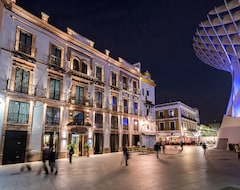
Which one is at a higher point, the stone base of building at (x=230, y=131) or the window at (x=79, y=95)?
the window at (x=79, y=95)

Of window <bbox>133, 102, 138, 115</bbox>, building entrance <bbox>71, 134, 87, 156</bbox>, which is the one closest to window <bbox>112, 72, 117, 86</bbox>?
window <bbox>133, 102, 138, 115</bbox>

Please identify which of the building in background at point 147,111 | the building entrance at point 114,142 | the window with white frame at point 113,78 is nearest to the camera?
the building entrance at point 114,142

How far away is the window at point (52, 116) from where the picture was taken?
20.0m

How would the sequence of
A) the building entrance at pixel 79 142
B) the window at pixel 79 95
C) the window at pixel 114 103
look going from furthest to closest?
1. the window at pixel 114 103
2. the window at pixel 79 95
3. the building entrance at pixel 79 142

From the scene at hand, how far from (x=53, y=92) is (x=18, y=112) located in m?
4.48

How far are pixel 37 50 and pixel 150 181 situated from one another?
17.9 m

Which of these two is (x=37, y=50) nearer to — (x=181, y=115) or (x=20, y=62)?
(x=20, y=62)

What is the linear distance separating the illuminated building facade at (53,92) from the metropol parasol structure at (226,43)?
15.4 metres

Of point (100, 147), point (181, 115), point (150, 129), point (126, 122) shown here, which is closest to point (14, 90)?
point (100, 147)

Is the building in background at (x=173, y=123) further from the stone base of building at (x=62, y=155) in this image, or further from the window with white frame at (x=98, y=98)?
the stone base of building at (x=62, y=155)

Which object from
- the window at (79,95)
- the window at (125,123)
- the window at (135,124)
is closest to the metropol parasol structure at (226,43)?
the window at (135,124)

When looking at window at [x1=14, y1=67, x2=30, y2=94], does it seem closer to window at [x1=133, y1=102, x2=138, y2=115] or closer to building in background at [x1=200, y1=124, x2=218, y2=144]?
window at [x1=133, y1=102, x2=138, y2=115]

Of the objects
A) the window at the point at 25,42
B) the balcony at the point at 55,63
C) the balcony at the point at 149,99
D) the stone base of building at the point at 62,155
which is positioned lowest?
the stone base of building at the point at 62,155

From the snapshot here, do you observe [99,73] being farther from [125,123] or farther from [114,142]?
[114,142]
